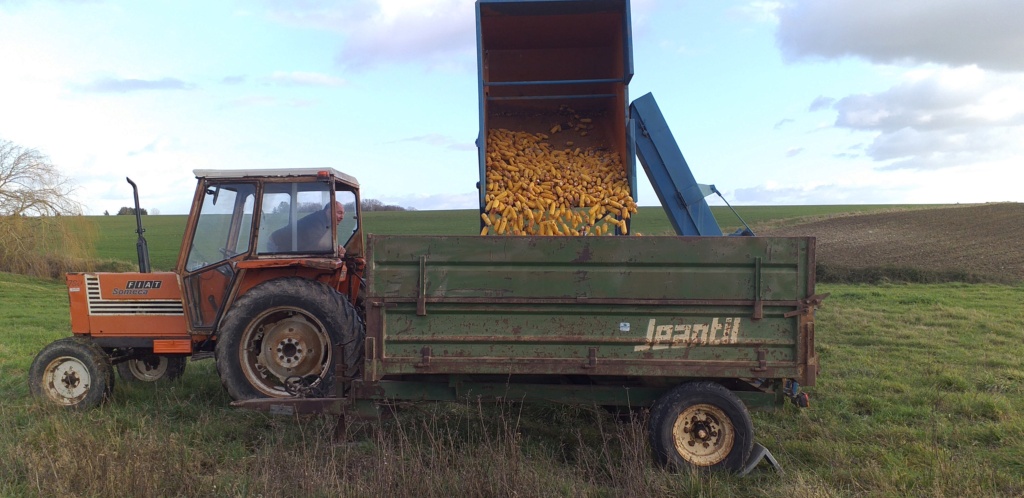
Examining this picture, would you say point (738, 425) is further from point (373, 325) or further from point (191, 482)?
point (191, 482)

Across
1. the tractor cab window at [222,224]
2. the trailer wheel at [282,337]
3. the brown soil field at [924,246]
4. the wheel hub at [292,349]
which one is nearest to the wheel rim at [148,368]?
the tractor cab window at [222,224]

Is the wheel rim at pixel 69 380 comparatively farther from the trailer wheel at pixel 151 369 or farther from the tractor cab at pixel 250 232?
the tractor cab at pixel 250 232

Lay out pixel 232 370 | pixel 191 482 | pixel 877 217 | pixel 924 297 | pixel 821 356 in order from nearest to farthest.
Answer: pixel 191 482
pixel 232 370
pixel 821 356
pixel 924 297
pixel 877 217

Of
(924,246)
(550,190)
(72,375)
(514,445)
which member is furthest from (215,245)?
(924,246)

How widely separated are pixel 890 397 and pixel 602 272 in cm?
394

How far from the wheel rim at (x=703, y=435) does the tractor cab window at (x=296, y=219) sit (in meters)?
3.29

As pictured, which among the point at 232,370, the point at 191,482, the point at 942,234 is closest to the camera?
the point at 191,482

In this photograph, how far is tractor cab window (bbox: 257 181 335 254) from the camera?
5.96 meters

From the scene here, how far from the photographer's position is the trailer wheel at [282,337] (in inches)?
216

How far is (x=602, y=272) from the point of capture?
431cm

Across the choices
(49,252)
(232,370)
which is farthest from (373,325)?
(49,252)

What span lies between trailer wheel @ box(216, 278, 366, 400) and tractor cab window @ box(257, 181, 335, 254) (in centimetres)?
43

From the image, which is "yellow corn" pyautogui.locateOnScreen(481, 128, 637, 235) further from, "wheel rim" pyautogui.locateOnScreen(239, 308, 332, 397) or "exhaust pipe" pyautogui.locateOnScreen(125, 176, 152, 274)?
"exhaust pipe" pyautogui.locateOnScreen(125, 176, 152, 274)

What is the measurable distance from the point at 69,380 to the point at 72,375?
0.17ft
